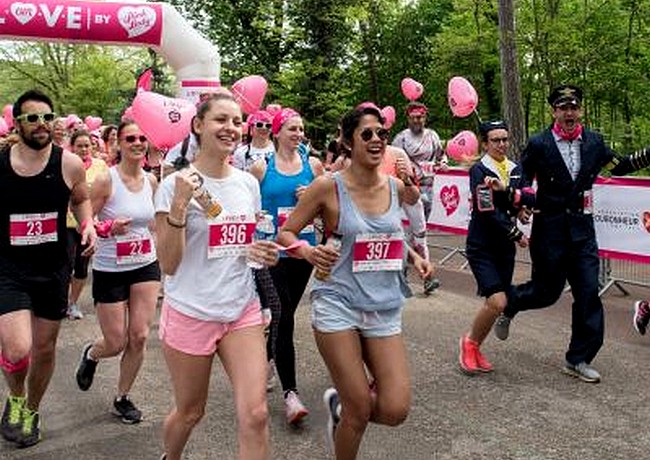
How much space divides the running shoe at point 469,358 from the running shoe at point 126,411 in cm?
246

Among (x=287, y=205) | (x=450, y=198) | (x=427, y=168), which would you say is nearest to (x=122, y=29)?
(x=427, y=168)

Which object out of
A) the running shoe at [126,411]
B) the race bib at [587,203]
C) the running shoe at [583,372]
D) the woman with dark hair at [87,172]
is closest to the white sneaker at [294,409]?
the running shoe at [126,411]

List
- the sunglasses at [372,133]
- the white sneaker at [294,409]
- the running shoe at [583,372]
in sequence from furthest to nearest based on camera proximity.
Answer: the running shoe at [583,372] < the white sneaker at [294,409] < the sunglasses at [372,133]

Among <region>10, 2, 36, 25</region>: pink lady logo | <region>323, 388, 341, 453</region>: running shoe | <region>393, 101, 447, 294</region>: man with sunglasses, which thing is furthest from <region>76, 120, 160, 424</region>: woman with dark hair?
<region>393, 101, 447, 294</region>: man with sunglasses

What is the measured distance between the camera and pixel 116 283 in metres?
4.96

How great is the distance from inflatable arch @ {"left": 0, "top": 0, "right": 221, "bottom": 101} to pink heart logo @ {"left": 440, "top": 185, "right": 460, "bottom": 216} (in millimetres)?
3522

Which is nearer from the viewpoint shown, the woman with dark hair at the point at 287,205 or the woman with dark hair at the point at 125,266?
the woman with dark hair at the point at 125,266

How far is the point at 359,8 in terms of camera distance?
2577 centimetres

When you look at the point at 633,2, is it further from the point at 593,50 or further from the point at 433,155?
the point at 433,155

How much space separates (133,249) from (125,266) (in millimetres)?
119

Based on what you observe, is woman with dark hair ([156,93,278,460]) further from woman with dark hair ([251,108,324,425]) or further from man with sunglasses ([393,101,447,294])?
man with sunglasses ([393,101,447,294])

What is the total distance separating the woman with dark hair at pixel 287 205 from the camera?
5070 millimetres

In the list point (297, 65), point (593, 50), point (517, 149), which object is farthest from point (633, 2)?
point (297, 65)

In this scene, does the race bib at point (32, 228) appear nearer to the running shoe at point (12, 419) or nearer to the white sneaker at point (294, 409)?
the running shoe at point (12, 419)
